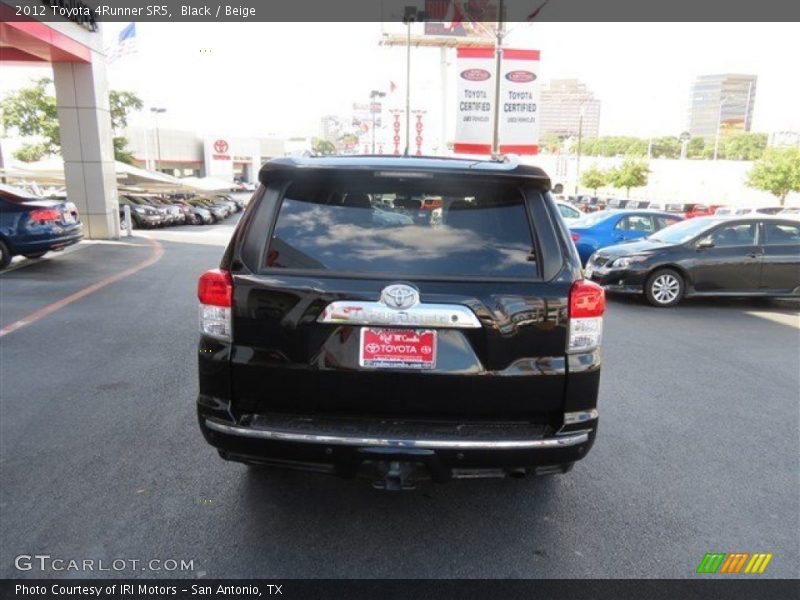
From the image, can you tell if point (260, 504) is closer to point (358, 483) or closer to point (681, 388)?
point (358, 483)

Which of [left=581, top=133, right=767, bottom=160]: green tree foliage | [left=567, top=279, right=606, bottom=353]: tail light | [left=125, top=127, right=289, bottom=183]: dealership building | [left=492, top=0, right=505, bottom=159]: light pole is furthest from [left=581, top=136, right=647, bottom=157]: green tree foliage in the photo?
[left=567, top=279, right=606, bottom=353]: tail light

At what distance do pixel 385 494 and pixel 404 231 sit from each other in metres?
1.65

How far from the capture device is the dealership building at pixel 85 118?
16.4 meters

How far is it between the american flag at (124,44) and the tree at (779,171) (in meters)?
40.3

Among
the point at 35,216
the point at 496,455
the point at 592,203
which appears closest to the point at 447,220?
the point at 496,455

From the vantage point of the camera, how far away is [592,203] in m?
45.7

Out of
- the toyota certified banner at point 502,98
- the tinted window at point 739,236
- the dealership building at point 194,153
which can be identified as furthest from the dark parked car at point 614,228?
the dealership building at point 194,153

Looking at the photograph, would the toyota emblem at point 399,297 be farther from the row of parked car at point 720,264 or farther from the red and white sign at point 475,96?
the red and white sign at point 475,96

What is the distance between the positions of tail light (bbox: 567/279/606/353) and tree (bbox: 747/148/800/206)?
4574cm

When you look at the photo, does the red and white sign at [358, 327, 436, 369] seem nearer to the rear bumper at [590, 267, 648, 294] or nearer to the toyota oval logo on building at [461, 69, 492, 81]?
the rear bumper at [590, 267, 648, 294]

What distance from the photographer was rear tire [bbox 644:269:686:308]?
9781mm

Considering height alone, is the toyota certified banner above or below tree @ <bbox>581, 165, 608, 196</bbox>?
above

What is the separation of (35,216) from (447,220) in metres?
11.0

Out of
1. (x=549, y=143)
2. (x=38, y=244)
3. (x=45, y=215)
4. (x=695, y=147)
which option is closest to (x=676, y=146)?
(x=695, y=147)
